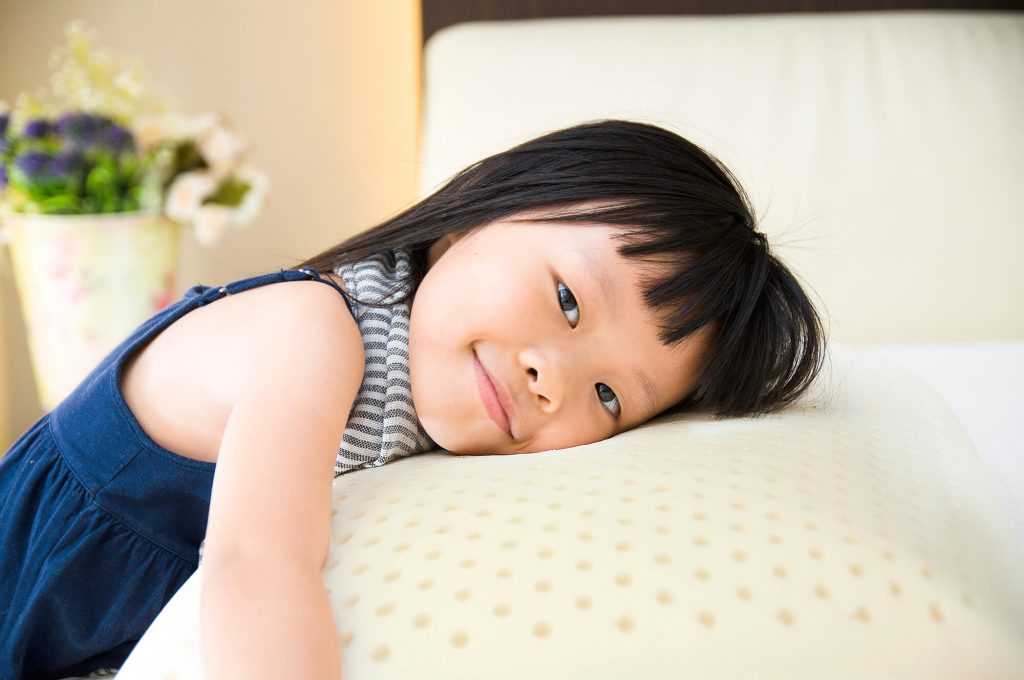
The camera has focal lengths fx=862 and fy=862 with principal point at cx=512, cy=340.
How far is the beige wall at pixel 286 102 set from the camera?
1.98 meters

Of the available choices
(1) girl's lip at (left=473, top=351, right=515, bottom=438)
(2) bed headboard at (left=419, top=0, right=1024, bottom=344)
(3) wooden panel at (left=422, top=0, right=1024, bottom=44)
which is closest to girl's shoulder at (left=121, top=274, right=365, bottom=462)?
(1) girl's lip at (left=473, top=351, right=515, bottom=438)

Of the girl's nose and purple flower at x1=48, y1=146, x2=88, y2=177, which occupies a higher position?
purple flower at x1=48, y1=146, x2=88, y2=177

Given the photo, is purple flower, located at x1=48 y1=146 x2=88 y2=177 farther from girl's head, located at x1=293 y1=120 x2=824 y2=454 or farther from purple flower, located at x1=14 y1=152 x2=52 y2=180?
girl's head, located at x1=293 y1=120 x2=824 y2=454

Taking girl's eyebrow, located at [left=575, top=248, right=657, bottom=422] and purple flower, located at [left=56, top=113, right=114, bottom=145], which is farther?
purple flower, located at [left=56, top=113, right=114, bottom=145]

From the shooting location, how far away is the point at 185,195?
158 cm

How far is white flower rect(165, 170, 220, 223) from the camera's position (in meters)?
1.58

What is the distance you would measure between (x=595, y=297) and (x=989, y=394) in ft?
1.66

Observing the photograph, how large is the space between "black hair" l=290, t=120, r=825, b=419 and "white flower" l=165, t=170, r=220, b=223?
2.63 feet

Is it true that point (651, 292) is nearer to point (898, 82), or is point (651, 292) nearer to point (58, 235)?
point (898, 82)

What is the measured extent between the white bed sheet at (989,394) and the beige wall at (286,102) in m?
1.29

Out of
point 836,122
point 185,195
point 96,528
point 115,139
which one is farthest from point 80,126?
point 836,122

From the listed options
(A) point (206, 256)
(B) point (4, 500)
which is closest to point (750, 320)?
(B) point (4, 500)

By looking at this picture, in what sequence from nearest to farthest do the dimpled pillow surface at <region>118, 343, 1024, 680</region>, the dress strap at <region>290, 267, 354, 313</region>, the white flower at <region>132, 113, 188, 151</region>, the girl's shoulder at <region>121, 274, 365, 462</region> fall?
1. the dimpled pillow surface at <region>118, 343, 1024, 680</region>
2. the girl's shoulder at <region>121, 274, 365, 462</region>
3. the dress strap at <region>290, 267, 354, 313</region>
4. the white flower at <region>132, 113, 188, 151</region>

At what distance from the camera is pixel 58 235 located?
1508 millimetres
